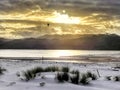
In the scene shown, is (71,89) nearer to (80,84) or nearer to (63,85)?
(63,85)

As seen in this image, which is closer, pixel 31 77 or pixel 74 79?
pixel 74 79

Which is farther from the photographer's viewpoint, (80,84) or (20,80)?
(20,80)

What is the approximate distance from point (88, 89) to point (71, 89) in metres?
0.52

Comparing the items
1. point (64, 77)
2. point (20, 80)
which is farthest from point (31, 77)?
point (64, 77)

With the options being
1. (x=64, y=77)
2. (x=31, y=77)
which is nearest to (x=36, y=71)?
(x=31, y=77)

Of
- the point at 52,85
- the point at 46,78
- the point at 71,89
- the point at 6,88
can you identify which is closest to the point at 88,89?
the point at 71,89

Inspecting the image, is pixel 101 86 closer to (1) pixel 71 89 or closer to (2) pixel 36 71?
(1) pixel 71 89

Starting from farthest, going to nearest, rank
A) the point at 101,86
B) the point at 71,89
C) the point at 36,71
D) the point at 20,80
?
the point at 36,71 → the point at 20,80 → the point at 101,86 → the point at 71,89

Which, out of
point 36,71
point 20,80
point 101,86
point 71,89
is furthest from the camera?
point 36,71

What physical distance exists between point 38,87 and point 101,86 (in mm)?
2112

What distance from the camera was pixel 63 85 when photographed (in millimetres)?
10219

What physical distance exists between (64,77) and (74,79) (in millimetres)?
342

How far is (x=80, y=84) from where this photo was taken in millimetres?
10953

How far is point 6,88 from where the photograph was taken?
10.2m
